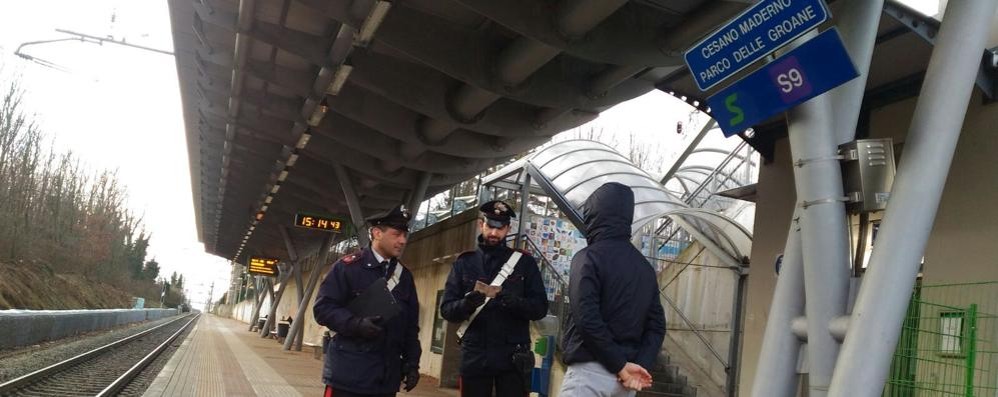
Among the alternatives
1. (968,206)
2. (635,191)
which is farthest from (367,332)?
(635,191)

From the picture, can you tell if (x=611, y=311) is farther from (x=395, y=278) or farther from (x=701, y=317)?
(x=701, y=317)

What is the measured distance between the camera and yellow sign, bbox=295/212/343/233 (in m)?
23.7

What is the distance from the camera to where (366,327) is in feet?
14.7

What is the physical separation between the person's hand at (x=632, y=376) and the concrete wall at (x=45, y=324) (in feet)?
57.9

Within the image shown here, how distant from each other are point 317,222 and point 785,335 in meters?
20.4

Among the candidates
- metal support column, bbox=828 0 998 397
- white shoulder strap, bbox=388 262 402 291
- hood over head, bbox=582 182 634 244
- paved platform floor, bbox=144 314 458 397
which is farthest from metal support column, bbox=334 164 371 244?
metal support column, bbox=828 0 998 397

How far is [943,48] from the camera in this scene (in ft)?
13.3

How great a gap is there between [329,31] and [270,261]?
32877 mm

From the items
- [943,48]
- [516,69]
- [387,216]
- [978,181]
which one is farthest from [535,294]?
[516,69]

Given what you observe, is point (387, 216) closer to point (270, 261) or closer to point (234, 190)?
point (234, 190)

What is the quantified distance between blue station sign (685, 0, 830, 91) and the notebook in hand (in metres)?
2.13

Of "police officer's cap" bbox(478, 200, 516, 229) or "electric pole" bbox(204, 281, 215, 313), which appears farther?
"electric pole" bbox(204, 281, 215, 313)

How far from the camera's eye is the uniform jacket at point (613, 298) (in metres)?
3.83

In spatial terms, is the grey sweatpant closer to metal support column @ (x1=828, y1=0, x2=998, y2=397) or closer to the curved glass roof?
metal support column @ (x1=828, y1=0, x2=998, y2=397)
